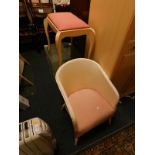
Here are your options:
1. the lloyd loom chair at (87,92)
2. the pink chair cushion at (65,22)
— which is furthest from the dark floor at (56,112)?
the pink chair cushion at (65,22)

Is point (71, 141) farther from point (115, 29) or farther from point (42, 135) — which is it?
point (115, 29)

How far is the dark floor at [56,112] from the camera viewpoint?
139 cm

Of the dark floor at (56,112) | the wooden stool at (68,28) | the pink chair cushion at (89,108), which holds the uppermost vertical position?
the wooden stool at (68,28)

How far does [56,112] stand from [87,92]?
44 centimetres

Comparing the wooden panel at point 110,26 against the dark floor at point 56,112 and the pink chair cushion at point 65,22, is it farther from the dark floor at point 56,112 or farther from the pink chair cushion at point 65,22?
the dark floor at point 56,112

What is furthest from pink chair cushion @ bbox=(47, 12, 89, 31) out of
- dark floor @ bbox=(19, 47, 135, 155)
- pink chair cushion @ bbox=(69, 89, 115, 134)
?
dark floor @ bbox=(19, 47, 135, 155)

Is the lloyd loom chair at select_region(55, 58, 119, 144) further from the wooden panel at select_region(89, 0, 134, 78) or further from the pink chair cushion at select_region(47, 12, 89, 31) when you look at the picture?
the pink chair cushion at select_region(47, 12, 89, 31)

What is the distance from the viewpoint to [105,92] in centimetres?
143

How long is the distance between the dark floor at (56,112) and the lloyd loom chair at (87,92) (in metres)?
0.15

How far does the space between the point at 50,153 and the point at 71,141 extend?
280 mm

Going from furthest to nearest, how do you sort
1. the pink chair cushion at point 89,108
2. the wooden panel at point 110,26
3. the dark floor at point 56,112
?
the dark floor at point 56,112 → the pink chair cushion at point 89,108 → the wooden panel at point 110,26

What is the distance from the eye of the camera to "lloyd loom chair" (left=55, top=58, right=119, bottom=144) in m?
1.28
